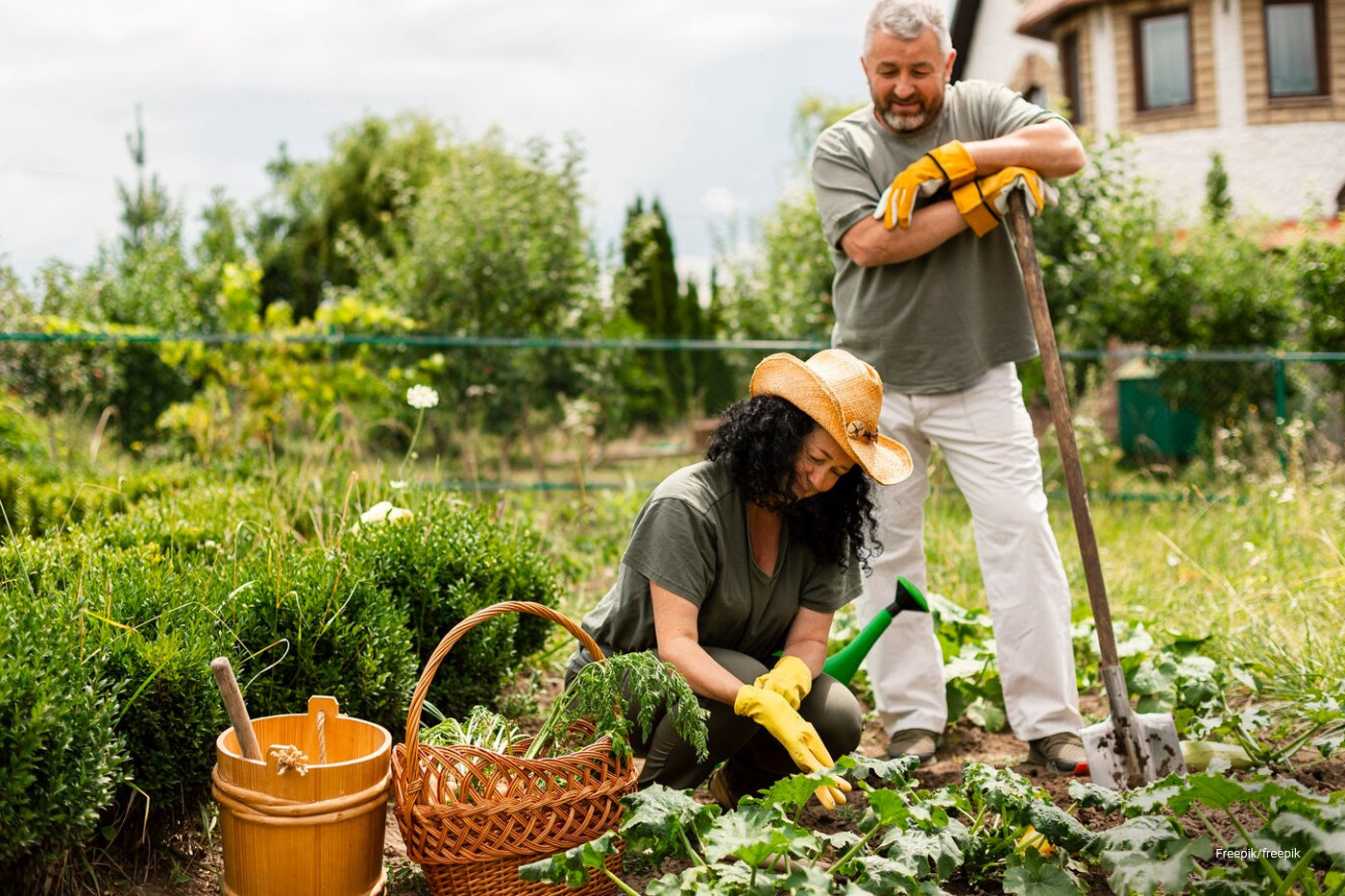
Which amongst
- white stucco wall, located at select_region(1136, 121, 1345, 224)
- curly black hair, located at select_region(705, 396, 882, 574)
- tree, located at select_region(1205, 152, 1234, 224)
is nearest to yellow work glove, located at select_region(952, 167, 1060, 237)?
curly black hair, located at select_region(705, 396, 882, 574)

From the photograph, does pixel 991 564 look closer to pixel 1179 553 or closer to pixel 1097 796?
pixel 1097 796

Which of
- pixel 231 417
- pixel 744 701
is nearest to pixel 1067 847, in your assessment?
pixel 744 701

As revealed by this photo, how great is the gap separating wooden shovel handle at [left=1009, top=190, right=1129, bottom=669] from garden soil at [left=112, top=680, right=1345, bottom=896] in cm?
44

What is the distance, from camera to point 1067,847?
7.43 feet

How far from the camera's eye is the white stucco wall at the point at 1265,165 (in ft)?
45.5

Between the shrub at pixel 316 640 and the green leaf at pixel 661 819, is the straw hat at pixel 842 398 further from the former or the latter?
the shrub at pixel 316 640

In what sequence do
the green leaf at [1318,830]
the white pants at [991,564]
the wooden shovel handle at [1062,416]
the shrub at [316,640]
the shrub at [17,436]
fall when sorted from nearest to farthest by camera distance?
the green leaf at [1318,830], the shrub at [316,640], the wooden shovel handle at [1062,416], the white pants at [991,564], the shrub at [17,436]

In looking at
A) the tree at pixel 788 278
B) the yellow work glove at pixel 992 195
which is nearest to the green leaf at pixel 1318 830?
the yellow work glove at pixel 992 195

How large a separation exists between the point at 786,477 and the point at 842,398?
20cm

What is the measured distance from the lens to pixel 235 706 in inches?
80.7

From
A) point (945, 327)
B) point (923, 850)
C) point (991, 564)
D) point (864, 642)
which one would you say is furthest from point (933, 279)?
point (923, 850)

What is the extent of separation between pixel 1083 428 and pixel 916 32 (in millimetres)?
5033

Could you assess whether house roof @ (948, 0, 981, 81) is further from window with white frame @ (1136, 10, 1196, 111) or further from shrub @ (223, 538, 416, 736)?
shrub @ (223, 538, 416, 736)

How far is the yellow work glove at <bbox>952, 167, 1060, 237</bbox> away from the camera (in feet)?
10.1
